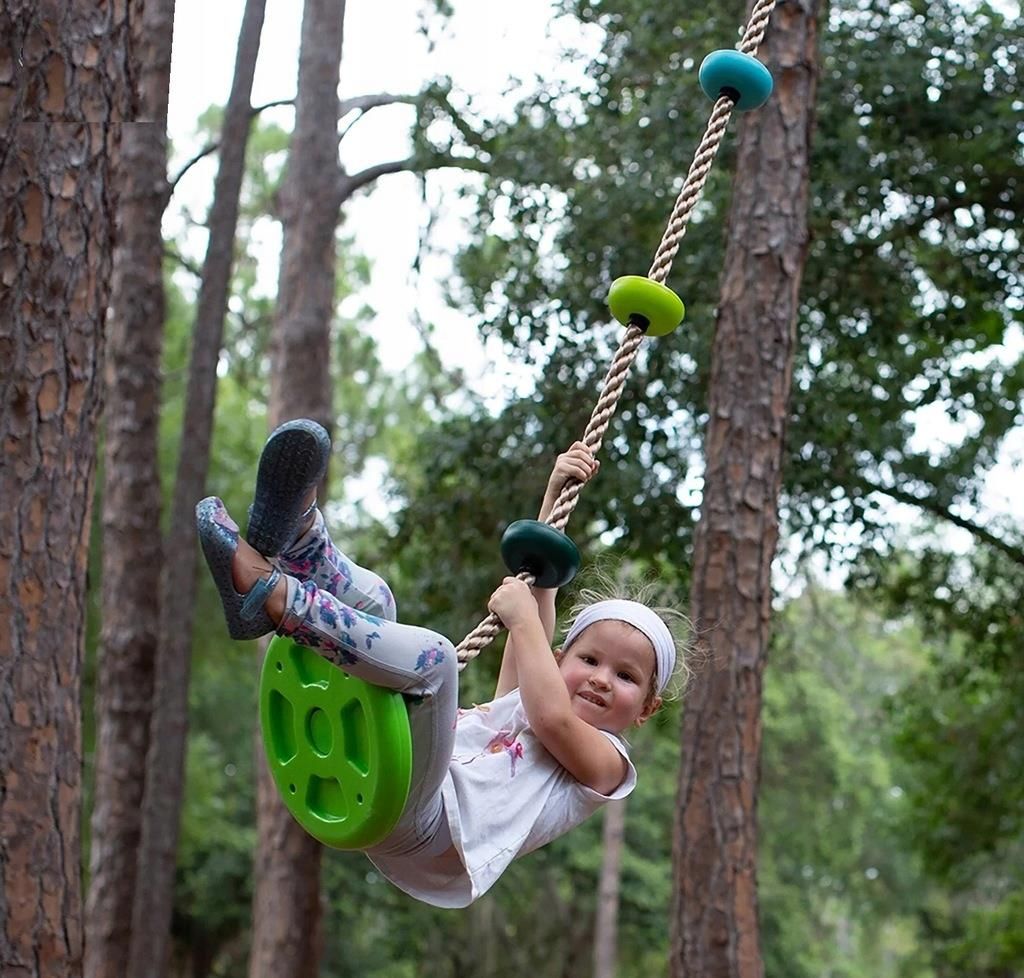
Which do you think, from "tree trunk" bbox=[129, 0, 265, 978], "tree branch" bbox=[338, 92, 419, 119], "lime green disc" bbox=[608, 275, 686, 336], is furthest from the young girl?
"tree branch" bbox=[338, 92, 419, 119]

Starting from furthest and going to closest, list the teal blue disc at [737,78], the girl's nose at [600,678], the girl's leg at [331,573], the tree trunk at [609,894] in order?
the tree trunk at [609,894], the teal blue disc at [737,78], the girl's nose at [600,678], the girl's leg at [331,573]

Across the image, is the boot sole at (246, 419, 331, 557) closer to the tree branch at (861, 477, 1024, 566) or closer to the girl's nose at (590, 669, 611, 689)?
the girl's nose at (590, 669, 611, 689)

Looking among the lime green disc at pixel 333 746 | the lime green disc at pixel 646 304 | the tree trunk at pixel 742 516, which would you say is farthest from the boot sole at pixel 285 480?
the tree trunk at pixel 742 516

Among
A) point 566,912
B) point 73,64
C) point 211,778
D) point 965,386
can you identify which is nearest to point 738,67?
point 73,64

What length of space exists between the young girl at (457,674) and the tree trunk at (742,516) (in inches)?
67.5

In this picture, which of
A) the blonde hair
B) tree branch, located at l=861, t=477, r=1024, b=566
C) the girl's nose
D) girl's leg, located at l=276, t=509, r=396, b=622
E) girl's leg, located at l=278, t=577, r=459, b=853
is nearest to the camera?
girl's leg, located at l=278, t=577, r=459, b=853

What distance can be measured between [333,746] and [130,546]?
493 cm

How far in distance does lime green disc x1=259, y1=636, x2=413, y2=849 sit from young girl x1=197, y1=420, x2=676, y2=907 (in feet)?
0.19

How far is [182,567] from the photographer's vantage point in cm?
796

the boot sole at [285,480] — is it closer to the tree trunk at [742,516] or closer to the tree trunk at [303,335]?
the tree trunk at [742,516]

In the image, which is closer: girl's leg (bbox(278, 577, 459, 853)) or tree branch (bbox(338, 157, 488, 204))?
girl's leg (bbox(278, 577, 459, 853))

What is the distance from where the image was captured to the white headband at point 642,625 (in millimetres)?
3031

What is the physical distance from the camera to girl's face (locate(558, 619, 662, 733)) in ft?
9.86

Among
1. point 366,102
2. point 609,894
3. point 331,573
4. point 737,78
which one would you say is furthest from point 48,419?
point 609,894
